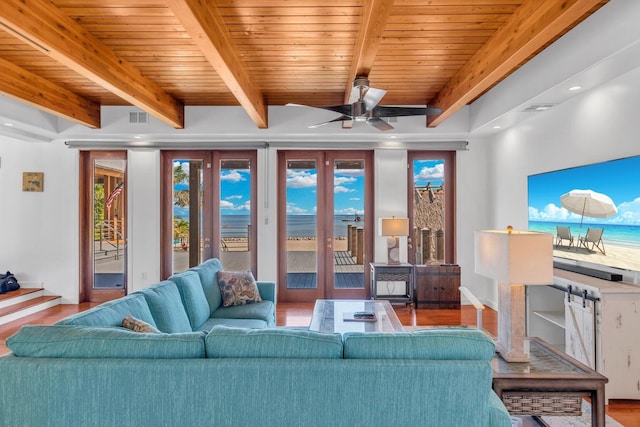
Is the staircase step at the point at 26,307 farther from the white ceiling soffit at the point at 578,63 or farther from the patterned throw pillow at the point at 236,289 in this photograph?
the white ceiling soffit at the point at 578,63


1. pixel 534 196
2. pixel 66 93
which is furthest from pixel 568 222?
pixel 66 93

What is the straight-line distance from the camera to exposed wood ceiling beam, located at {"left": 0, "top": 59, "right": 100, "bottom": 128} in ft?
11.3

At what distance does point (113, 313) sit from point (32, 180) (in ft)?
15.3

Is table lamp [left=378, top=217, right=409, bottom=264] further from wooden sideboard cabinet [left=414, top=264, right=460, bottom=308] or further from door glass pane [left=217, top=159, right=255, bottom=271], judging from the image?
door glass pane [left=217, top=159, right=255, bottom=271]

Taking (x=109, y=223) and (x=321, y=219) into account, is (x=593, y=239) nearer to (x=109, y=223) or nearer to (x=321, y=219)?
(x=321, y=219)

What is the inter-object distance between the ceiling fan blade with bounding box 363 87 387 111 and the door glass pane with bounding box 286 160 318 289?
2.57m

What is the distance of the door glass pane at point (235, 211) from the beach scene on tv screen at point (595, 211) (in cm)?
390

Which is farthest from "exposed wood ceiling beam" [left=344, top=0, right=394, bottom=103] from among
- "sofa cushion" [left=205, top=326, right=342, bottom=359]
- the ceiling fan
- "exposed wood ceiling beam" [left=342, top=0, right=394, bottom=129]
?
"sofa cushion" [left=205, top=326, right=342, bottom=359]

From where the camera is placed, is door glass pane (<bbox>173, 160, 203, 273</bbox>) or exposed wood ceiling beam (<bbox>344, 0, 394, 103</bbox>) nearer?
exposed wood ceiling beam (<bbox>344, 0, 394, 103</bbox>)

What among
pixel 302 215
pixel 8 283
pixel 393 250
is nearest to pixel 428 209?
pixel 393 250

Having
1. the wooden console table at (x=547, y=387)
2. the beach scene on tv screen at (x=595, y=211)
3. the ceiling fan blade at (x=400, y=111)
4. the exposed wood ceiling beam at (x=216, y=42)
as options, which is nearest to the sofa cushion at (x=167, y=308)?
the exposed wood ceiling beam at (x=216, y=42)

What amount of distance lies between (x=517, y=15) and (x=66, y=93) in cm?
472

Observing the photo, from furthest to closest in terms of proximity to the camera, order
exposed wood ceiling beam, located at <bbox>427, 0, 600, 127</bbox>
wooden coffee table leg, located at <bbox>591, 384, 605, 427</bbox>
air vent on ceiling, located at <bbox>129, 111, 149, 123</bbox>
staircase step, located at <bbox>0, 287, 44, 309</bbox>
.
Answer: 1. air vent on ceiling, located at <bbox>129, 111, 149, 123</bbox>
2. staircase step, located at <bbox>0, 287, 44, 309</bbox>
3. exposed wood ceiling beam, located at <bbox>427, 0, 600, 127</bbox>
4. wooden coffee table leg, located at <bbox>591, 384, 605, 427</bbox>

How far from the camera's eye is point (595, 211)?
309cm
